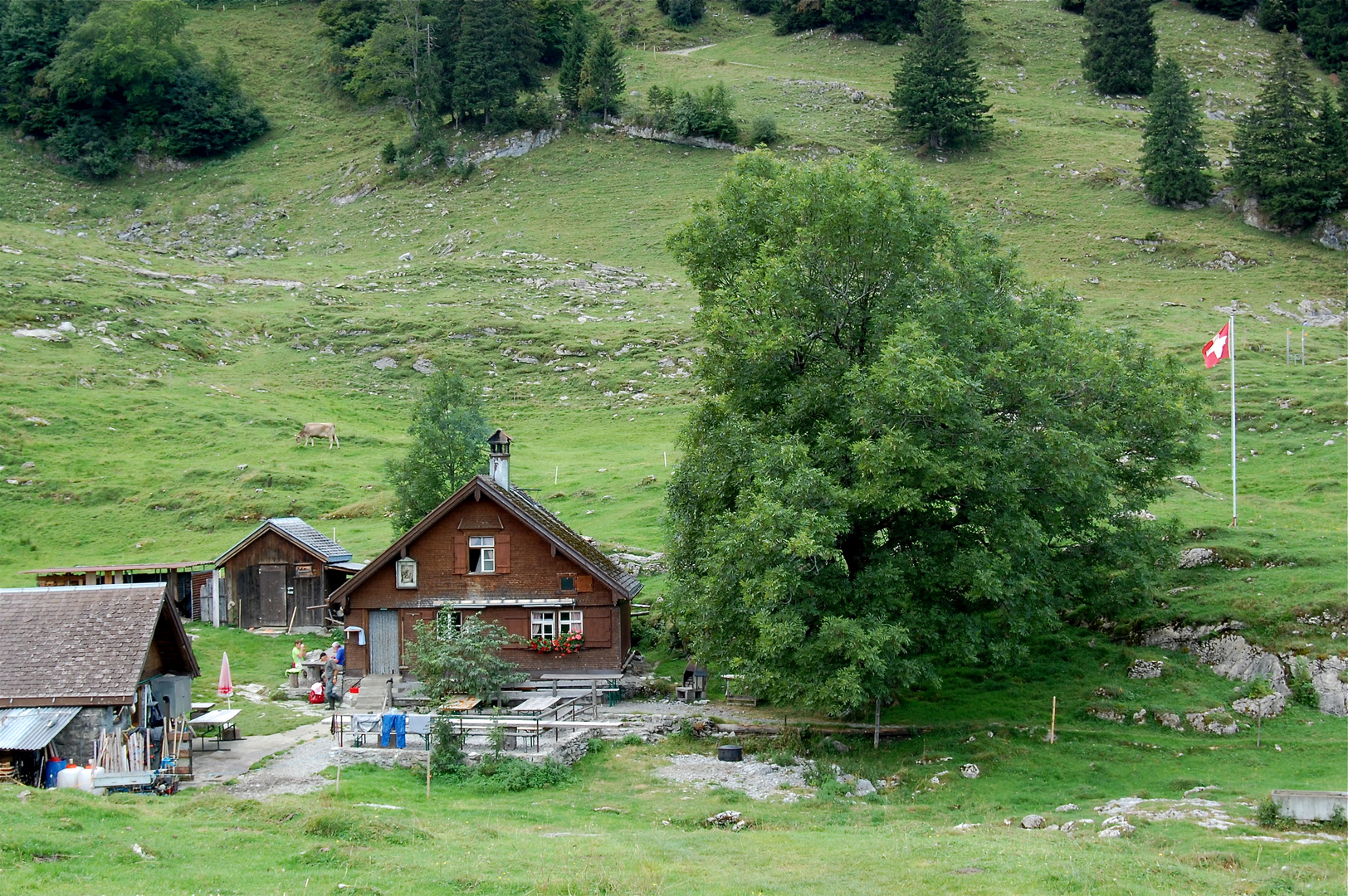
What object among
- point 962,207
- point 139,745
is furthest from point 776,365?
point 962,207

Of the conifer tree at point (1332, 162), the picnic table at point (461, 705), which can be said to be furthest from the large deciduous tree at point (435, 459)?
the conifer tree at point (1332, 162)

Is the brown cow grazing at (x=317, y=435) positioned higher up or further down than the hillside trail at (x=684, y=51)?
further down

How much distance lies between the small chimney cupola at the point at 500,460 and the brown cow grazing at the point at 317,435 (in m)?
24.9

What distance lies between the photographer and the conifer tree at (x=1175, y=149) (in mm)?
82562

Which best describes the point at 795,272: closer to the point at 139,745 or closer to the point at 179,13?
the point at 139,745

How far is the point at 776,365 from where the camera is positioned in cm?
3186

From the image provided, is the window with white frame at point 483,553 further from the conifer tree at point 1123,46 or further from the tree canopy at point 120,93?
the conifer tree at point 1123,46

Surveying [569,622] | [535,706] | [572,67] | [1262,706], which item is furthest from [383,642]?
[572,67]

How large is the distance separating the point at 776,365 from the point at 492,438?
12437 millimetres

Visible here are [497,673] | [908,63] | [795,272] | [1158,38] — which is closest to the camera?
[795,272]

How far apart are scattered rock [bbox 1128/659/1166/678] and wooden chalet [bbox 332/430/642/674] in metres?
15.3

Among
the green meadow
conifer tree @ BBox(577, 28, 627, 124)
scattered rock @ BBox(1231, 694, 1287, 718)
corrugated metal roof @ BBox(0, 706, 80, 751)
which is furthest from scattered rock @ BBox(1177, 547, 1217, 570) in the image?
conifer tree @ BBox(577, 28, 627, 124)

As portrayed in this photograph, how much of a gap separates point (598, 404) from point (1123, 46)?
240 ft

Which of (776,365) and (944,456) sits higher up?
(776,365)
